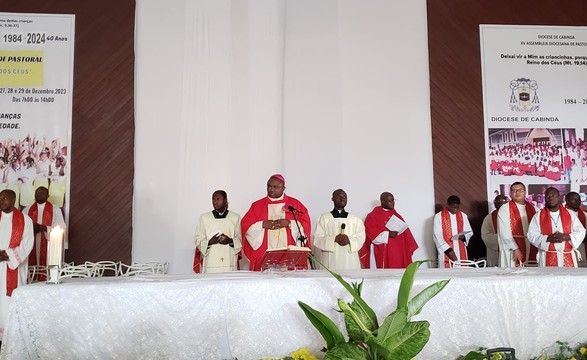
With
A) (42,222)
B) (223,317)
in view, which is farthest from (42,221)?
(223,317)

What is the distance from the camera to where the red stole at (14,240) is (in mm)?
6945

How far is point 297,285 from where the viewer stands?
3.69 meters

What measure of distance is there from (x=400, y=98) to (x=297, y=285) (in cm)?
620

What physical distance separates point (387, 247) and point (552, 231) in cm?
218

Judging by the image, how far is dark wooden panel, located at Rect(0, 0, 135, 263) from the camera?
28.8 ft

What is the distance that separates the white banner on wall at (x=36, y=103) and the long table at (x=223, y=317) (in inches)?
214

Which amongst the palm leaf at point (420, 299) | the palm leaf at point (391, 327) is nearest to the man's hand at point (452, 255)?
the palm leaf at point (420, 299)

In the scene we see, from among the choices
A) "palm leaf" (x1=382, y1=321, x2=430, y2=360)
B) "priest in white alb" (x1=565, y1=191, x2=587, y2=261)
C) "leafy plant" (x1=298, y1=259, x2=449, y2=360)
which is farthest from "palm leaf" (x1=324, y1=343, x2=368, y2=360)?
"priest in white alb" (x1=565, y1=191, x2=587, y2=261)

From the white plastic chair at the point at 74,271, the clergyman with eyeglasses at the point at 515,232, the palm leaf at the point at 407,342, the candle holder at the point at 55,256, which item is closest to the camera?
the palm leaf at the point at 407,342

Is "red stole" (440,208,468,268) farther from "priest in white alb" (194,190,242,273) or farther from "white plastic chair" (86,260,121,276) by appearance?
"white plastic chair" (86,260,121,276)

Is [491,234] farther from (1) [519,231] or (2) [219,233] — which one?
(2) [219,233]

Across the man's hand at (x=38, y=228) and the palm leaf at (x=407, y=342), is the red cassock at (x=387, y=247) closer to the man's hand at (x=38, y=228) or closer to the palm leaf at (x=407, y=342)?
the man's hand at (x=38, y=228)

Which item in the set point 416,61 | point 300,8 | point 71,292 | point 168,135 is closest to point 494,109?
point 416,61

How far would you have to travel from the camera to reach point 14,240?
6.94 meters
